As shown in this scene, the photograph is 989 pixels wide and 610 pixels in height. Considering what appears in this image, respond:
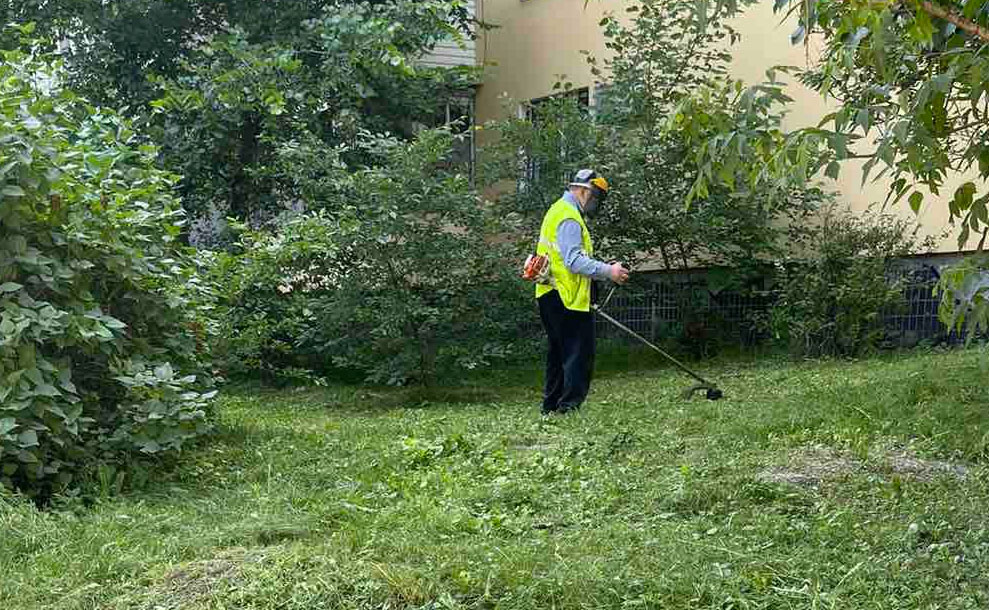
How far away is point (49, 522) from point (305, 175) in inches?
249

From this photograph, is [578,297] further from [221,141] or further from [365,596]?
[221,141]

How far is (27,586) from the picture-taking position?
3.77 m

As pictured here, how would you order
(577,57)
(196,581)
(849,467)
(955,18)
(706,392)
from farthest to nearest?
(577,57) → (706,392) → (849,467) → (196,581) → (955,18)

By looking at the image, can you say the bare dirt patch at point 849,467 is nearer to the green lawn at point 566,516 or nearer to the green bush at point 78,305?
the green lawn at point 566,516

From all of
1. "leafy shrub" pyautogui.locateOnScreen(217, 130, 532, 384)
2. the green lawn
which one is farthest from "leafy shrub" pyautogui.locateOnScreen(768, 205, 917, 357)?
the green lawn

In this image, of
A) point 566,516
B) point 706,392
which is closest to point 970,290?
point 566,516

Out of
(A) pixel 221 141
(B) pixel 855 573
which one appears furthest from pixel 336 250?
(B) pixel 855 573

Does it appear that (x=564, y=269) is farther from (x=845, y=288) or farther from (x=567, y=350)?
(x=845, y=288)

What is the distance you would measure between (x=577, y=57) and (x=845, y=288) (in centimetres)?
617

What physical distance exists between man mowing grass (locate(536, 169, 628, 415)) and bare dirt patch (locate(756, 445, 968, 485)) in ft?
8.39

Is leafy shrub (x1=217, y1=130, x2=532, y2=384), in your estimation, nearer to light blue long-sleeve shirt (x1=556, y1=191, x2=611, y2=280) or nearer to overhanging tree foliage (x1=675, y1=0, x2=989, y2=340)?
light blue long-sleeve shirt (x1=556, y1=191, x2=611, y2=280)

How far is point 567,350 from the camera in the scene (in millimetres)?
7957

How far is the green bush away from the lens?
514 centimetres

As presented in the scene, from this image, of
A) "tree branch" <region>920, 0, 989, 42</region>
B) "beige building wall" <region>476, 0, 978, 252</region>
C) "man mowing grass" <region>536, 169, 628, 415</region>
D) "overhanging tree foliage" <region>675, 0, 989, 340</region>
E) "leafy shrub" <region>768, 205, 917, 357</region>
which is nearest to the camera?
"overhanging tree foliage" <region>675, 0, 989, 340</region>
